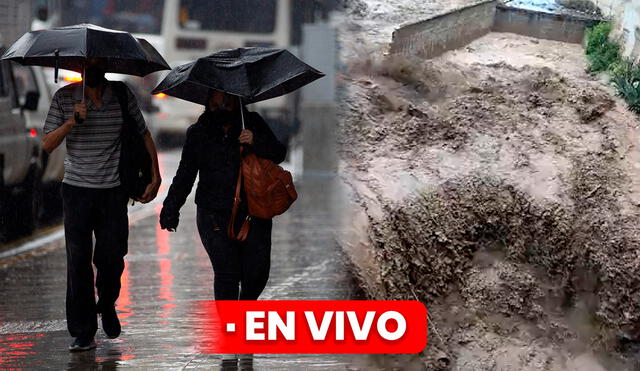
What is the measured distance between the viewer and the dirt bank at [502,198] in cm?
548

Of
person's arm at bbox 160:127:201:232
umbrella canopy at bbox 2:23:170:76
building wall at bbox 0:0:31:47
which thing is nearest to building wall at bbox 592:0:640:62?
person's arm at bbox 160:127:201:232

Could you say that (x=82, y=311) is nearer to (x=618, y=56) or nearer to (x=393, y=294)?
(x=393, y=294)

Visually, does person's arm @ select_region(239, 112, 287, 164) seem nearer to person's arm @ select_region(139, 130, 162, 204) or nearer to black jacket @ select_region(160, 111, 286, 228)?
black jacket @ select_region(160, 111, 286, 228)

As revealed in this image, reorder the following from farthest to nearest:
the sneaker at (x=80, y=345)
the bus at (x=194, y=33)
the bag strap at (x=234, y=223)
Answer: the bus at (x=194, y=33)
the sneaker at (x=80, y=345)
the bag strap at (x=234, y=223)

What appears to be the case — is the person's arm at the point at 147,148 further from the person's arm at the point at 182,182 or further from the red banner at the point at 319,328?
the red banner at the point at 319,328

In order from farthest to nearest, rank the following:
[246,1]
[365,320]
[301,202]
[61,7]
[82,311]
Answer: [246,1] < [61,7] < [301,202] < [82,311] < [365,320]

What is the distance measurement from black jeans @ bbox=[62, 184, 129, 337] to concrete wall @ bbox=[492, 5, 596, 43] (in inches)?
84.4

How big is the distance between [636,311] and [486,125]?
1.08m

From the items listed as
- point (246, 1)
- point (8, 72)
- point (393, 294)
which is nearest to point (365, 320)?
point (393, 294)

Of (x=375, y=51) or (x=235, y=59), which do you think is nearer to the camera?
(x=375, y=51)

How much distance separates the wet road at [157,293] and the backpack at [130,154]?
890mm

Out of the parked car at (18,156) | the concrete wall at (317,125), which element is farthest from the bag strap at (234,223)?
the concrete wall at (317,125)

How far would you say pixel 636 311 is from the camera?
18.1ft

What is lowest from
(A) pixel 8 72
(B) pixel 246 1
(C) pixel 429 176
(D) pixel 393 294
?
(B) pixel 246 1
